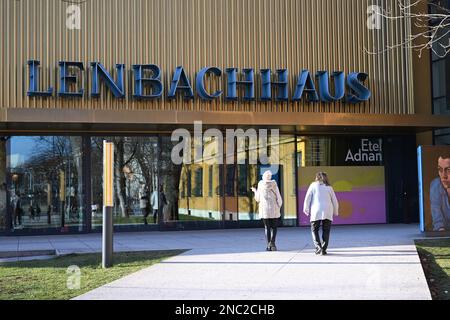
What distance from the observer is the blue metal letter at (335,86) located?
1838 cm

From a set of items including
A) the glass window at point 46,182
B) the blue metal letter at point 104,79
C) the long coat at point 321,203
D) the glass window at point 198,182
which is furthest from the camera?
the glass window at point 198,182

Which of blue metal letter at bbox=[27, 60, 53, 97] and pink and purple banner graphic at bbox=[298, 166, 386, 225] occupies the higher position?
blue metal letter at bbox=[27, 60, 53, 97]

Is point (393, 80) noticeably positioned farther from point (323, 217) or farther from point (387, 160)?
point (323, 217)

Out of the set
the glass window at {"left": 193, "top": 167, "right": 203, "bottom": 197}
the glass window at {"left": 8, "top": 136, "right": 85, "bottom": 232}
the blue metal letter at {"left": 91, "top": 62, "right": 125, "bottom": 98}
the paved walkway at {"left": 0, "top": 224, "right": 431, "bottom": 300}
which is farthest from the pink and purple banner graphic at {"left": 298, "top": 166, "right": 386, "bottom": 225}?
the glass window at {"left": 8, "top": 136, "right": 85, "bottom": 232}

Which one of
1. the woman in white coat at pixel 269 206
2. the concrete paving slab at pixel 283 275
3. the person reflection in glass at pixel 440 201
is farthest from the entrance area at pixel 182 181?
the woman in white coat at pixel 269 206

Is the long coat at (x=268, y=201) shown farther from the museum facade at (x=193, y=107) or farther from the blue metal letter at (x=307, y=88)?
the blue metal letter at (x=307, y=88)

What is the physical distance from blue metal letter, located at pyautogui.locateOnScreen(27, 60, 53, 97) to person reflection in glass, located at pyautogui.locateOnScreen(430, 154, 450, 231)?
10.9 m

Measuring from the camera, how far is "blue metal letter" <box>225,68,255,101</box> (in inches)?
698

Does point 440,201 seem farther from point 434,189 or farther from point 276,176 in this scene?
point 276,176

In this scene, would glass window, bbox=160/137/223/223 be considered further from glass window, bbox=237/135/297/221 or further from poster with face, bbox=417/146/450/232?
poster with face, bbox=417/146/450/232

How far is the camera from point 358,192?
20.5 metres

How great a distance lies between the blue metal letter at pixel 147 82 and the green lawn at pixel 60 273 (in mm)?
6087
